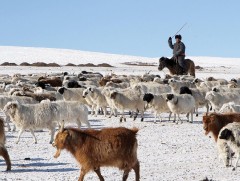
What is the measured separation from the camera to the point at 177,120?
18.6 m

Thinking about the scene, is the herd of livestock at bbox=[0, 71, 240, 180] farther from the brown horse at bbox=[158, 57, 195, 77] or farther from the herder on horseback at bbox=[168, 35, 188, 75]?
the herder on horseback at bbox=[168, 35, 188, 75]

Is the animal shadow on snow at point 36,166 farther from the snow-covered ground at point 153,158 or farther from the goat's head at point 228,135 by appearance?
the goat's head at point 228,135

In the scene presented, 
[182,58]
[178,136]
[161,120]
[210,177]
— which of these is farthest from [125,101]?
[182,58]

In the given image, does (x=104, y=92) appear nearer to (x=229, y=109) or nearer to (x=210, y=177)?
(x=229, y=109)

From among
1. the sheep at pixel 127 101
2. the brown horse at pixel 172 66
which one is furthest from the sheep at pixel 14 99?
the brown horse at pixel 172 66

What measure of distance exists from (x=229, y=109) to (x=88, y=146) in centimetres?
705

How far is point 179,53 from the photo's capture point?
98.0ft

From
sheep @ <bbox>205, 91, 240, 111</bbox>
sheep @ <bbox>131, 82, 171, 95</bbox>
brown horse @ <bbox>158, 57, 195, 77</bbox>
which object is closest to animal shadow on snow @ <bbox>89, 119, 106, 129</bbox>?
sheep @ <bbox>205, 91, 240, 111</bbox>

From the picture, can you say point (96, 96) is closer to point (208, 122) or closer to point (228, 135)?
point (208, 122)

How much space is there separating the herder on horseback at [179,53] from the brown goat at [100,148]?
846 inches

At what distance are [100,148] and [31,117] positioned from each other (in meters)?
5.89

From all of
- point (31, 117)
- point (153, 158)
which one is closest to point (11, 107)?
point (31, 117)

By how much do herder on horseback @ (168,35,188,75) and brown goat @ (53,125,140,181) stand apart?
21493mm

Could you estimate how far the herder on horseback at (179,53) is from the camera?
29991 millimetres
